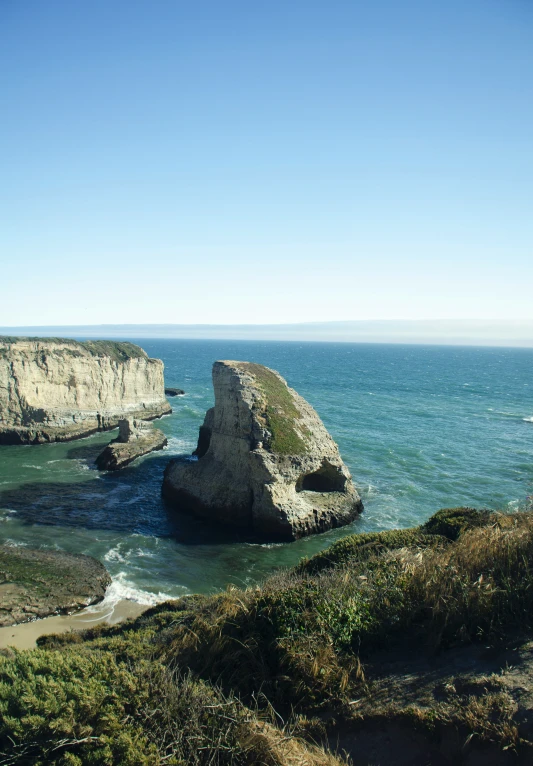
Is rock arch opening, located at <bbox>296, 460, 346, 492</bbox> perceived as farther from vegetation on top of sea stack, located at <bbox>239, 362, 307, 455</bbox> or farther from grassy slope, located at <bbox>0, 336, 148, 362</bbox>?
grassy slope, located at <bbox>0, 336, 148, 362</bbox>

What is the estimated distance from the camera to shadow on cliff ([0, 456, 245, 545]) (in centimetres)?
2588

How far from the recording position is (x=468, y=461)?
37969 mm

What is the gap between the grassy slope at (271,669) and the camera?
6.34 metres

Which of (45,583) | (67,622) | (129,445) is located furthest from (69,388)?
(67,622)

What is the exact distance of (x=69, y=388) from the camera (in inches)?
1914

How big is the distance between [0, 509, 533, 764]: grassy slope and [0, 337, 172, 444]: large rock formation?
38259 mm

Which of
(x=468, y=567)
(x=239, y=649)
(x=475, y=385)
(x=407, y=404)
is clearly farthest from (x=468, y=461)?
(x=475, y=385)

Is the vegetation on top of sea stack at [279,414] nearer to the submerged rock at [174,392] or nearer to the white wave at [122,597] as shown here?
the white wave at [122,597]

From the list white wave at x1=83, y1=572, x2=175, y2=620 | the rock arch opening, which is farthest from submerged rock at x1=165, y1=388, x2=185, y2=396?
white wave at x1=83, y1=572, x2=175, y2=620

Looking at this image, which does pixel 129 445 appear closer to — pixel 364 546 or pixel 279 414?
pixel 279 414

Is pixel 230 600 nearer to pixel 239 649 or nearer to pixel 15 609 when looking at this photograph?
pixel 239 649

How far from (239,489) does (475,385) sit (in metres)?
75.3

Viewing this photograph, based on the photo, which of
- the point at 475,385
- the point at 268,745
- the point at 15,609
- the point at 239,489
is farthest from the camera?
the point at 475,385

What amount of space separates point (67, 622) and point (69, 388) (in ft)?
114
